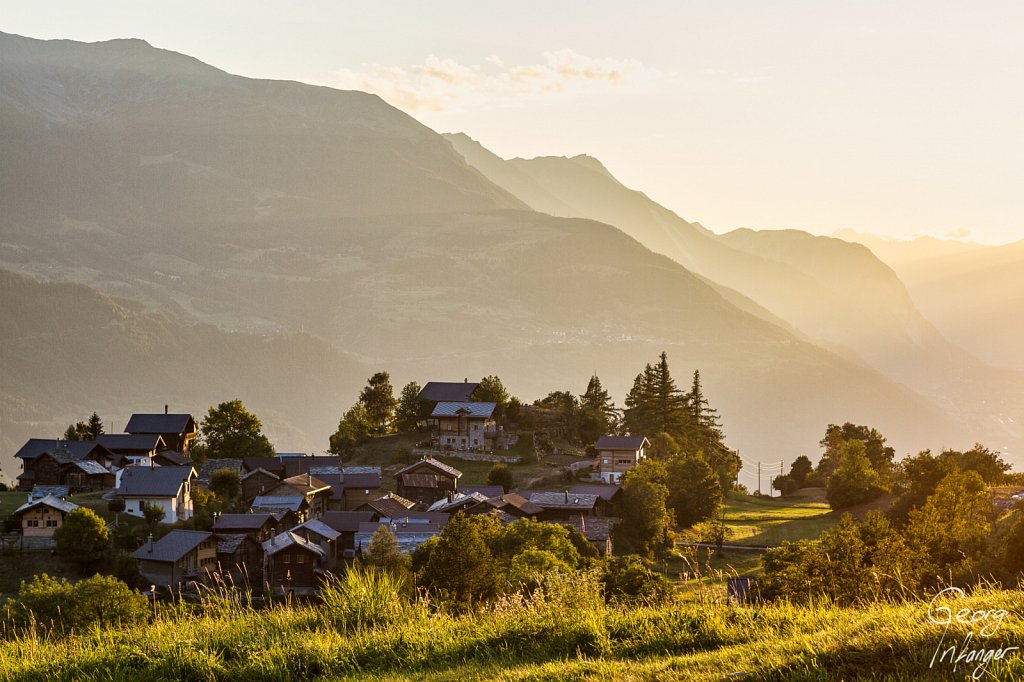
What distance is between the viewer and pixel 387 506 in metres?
56.8

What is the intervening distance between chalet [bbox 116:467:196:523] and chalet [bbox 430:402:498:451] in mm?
26727

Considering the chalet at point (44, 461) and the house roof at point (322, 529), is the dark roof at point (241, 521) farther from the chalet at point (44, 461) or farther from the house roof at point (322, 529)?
the chalet at point (44, 461)

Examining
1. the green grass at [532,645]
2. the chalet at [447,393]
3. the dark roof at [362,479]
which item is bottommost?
the dark roof at [362,479]

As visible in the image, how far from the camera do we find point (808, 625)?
353 inches

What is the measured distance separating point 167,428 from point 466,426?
28098mm

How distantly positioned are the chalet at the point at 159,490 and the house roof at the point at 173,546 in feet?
25.4

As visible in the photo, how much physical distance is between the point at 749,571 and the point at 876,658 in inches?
1456

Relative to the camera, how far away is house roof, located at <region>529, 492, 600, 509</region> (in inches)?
2227

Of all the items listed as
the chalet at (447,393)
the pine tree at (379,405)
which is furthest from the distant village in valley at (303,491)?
the pine tree at (379,405)

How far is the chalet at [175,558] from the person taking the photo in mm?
46594

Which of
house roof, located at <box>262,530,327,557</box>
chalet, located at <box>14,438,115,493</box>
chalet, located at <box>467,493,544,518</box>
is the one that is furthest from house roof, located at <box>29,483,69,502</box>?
chalet, located at <box>467,493,544,518</box>

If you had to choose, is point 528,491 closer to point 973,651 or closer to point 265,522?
point 265,522

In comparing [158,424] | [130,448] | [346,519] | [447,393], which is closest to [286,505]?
[346,519]

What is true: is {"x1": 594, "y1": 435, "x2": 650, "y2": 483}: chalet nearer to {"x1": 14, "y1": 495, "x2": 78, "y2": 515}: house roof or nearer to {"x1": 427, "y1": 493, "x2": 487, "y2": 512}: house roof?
{"x1": 427, "y1": 493, "x2": 487, "y2": 512}: house roof
